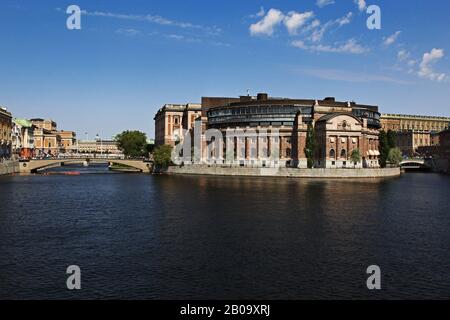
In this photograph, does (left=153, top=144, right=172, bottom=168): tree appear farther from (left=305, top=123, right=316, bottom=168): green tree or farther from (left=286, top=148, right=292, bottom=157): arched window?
(left=305, top=123, right=316, bottom=168): green tree

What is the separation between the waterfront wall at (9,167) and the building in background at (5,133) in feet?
A: 42.7

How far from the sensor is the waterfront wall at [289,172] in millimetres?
130625

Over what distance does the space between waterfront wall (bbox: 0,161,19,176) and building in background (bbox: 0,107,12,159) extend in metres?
13.0

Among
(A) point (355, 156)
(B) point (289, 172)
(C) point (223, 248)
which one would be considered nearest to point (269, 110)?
(B) point (289, 172)

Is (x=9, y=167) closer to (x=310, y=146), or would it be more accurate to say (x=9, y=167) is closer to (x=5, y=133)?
(x=5, y=133)

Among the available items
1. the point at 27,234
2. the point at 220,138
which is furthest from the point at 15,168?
the point at 27,234

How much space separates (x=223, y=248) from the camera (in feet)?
134

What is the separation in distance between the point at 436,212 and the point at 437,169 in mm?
143741

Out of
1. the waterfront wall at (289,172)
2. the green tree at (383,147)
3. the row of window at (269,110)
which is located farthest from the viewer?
the row of window at (269,110)

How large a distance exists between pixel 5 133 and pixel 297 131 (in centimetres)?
10914

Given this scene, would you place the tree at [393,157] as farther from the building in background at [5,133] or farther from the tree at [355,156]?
the building in background at [5,133]

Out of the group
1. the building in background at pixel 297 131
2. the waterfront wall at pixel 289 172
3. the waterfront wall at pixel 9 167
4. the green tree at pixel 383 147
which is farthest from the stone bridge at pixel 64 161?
the green tree at pixel 383 147

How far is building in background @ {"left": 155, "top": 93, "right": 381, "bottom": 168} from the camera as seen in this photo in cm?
14475

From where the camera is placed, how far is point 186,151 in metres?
172
